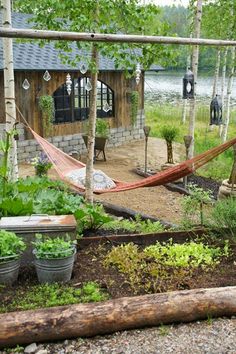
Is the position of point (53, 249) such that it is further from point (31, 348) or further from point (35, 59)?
point (35, 59)

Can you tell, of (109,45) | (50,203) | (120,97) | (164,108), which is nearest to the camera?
(50,203)

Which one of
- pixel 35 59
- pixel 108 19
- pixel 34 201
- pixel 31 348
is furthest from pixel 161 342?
pixel 35 59

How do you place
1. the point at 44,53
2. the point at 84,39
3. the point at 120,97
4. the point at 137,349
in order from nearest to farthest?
Answer: the point at 137,349, the point at 84,39, the point at 44,53, the point at 120,97

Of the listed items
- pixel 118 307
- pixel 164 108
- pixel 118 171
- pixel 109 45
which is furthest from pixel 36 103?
pixel 164 108

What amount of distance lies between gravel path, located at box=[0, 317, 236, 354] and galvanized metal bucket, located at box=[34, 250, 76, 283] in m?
0.60

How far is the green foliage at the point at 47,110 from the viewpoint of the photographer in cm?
931

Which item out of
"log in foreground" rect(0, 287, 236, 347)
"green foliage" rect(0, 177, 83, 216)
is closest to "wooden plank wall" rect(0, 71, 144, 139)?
"green foliage" rect(0, 177, 83, 216)

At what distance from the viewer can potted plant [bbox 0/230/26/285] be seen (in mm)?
2823

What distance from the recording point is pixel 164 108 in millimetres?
18969

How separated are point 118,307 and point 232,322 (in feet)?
2.25

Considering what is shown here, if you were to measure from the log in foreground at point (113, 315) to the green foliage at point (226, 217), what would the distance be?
0.97 meters

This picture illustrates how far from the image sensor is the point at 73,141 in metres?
10.3

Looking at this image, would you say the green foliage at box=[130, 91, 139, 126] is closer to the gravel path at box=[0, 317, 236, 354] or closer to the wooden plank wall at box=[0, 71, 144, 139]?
the wooden plank wall at box=[0, 71, 144, 139]

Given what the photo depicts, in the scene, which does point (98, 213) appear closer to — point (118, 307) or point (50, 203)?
point (50, 203)
